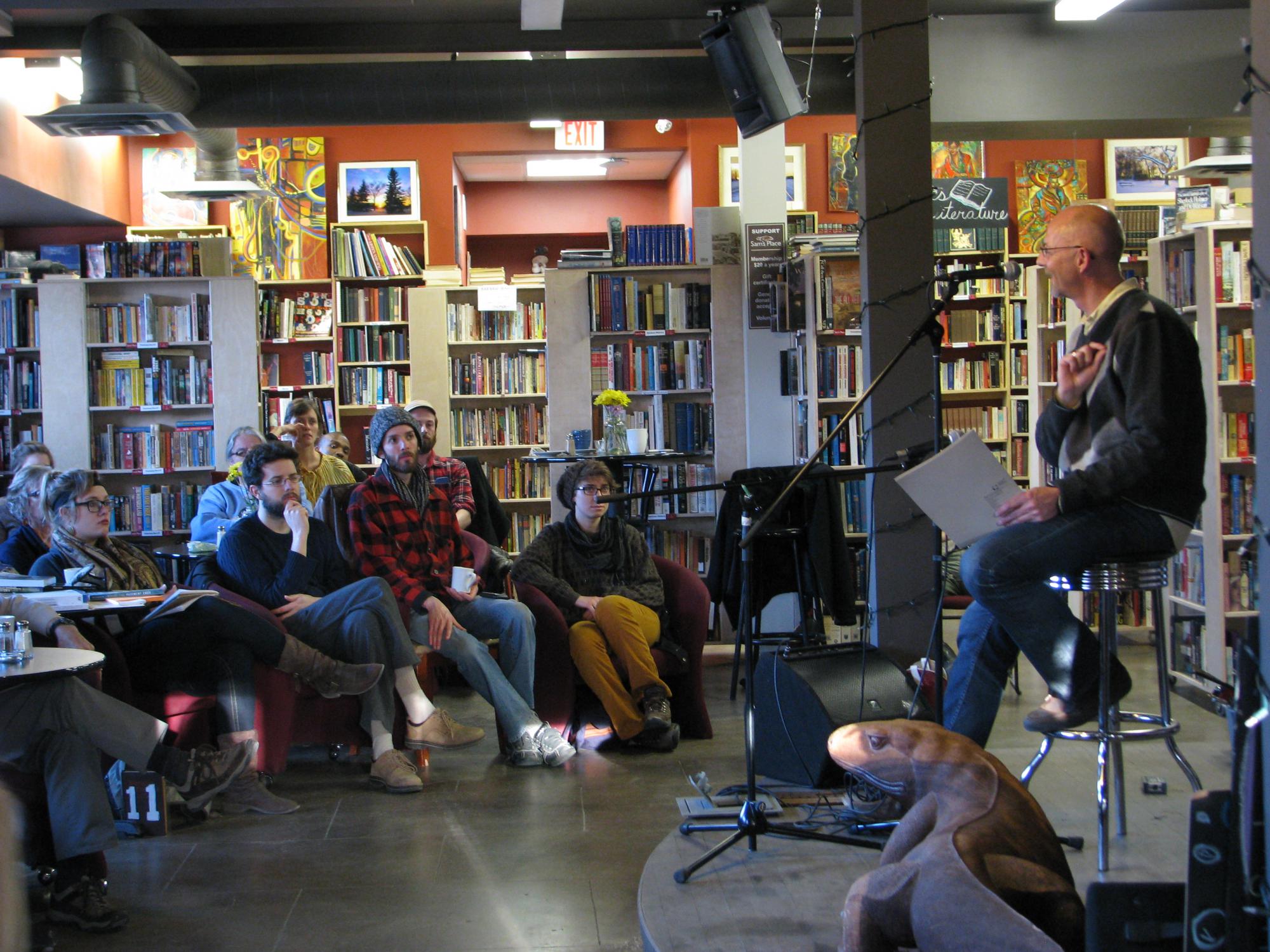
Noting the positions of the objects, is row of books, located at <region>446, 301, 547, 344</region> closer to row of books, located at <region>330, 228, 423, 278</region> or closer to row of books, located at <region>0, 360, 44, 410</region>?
row of books, located at <region>330, 228, 423, 278</region>

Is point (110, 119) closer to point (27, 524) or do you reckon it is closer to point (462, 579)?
point (27, 524)

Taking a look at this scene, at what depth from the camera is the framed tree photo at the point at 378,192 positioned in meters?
10.3

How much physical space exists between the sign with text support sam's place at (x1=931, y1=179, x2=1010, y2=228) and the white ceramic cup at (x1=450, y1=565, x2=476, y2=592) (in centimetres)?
395

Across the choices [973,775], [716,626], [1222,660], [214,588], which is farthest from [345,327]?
[973,775]

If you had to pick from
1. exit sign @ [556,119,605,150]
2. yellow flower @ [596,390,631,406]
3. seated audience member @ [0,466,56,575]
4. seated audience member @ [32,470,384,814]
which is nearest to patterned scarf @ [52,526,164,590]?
seated audience member @ [32,470,384,814]

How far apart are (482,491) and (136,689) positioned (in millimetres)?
2547

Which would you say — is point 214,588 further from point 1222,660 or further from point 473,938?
point 1222,660

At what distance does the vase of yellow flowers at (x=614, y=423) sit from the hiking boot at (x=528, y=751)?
2327 millimetres

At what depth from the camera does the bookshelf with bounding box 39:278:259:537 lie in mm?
7238

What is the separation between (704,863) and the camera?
2828 mm

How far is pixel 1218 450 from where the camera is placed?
532 centimetres

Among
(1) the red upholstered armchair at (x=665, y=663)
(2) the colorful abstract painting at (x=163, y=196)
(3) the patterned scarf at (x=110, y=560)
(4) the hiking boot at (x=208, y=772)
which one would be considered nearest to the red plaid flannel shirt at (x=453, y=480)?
(1) the red upholstered armchair at (x=665, y=663)

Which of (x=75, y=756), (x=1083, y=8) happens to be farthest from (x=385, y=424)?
(x=1083, y=8)

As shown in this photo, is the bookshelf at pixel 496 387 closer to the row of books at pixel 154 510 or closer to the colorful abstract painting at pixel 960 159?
the row of books at pixel 154 510
